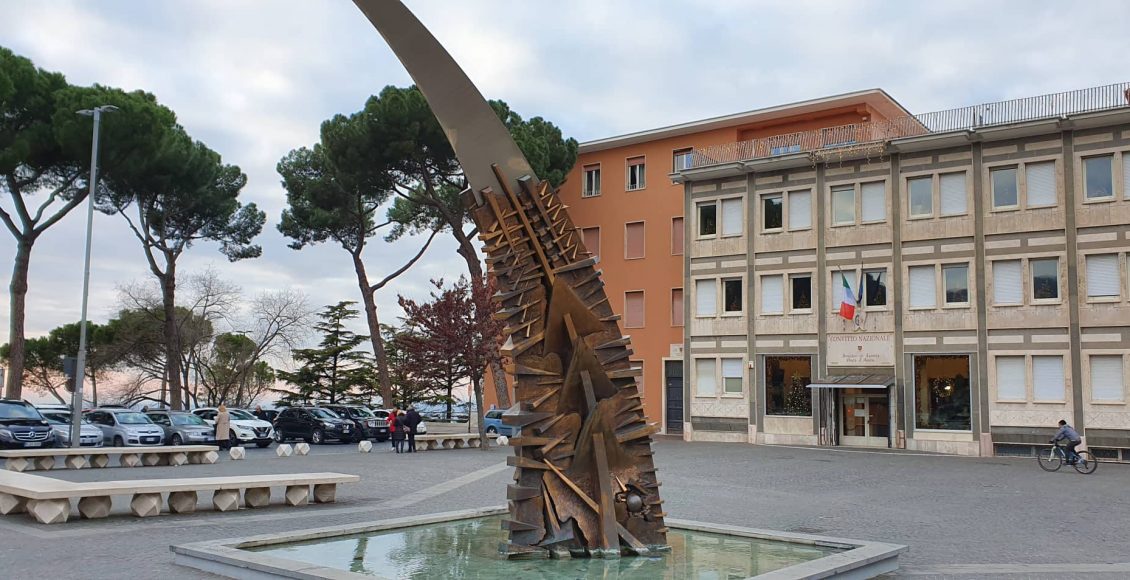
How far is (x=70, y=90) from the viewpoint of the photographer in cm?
3556

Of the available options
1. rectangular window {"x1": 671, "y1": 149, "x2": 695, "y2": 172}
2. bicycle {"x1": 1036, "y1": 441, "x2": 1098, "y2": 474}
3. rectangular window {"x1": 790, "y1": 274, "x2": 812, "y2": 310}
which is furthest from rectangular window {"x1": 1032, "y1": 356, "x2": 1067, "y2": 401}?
rectangular window {"x1": 671, "y1": 149, "x2": 695, "y2": 172}

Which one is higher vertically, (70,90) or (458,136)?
(70,90)

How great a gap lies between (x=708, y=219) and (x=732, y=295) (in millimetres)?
3207

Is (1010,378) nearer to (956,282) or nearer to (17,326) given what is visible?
(956,282)

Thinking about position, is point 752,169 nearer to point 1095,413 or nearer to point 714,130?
point 714,130

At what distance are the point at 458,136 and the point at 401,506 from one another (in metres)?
7.69

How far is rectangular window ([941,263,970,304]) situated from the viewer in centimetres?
3181

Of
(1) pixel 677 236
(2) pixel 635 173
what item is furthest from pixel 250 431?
(2) pixel 635 173

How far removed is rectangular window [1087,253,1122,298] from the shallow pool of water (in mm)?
22977

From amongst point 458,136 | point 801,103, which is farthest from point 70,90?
point 458,136

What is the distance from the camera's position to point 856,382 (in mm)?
33062

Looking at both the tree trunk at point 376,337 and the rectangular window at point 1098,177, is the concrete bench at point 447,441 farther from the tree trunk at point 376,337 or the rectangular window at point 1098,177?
the rectangular window at point 1098,177

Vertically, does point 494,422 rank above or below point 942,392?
below

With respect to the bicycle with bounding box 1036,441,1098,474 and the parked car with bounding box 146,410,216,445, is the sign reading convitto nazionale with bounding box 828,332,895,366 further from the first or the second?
the parked car with bounding box 146,410,216,445
